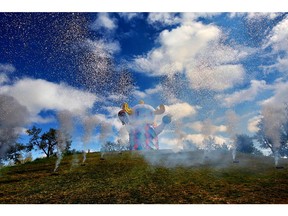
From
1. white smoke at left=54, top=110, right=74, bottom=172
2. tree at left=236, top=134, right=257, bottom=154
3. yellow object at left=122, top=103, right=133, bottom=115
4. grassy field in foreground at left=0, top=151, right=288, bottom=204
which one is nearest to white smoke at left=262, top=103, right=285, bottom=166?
tree at left=236, top=134, right=257, bottom=154

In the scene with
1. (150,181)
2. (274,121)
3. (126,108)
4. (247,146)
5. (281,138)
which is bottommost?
(150,181)

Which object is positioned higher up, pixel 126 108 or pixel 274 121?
pixel 126 108

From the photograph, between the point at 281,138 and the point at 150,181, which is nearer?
the point at 150,181

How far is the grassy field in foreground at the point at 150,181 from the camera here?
922 cm

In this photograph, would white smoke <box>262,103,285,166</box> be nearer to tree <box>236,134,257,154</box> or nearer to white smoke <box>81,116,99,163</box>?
tree <box>236,134,257,154</box>

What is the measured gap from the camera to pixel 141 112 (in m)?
13.3

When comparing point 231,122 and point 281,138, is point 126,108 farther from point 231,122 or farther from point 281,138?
point 281,138

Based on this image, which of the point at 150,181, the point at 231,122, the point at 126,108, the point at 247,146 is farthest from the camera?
the point at 247,146

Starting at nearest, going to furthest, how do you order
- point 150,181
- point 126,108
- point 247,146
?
point 150,181 < point 126,108 < point 247,146

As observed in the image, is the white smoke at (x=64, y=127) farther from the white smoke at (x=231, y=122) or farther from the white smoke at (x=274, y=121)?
the white smoke at (x=274, y=121)

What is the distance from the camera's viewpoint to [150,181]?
10250 mm

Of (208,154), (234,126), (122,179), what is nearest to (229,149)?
(208,154)

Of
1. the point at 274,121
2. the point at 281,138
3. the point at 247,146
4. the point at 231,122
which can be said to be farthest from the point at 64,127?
the point at 281,138

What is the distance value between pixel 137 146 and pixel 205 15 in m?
6.66
